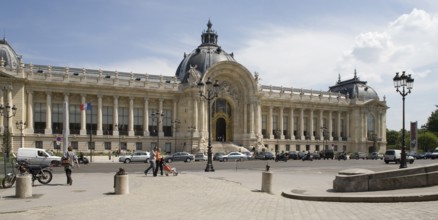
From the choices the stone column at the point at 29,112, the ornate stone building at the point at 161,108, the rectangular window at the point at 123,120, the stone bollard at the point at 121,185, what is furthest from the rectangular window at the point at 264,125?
the stone bollard at the point at 121,185

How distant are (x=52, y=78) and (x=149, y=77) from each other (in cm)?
1692

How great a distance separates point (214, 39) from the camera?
3656 inches

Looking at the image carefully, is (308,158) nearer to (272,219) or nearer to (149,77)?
(149,77)

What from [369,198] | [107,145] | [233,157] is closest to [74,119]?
[107,145]

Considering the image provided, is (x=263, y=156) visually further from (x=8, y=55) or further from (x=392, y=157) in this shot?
(x=8, y=55)

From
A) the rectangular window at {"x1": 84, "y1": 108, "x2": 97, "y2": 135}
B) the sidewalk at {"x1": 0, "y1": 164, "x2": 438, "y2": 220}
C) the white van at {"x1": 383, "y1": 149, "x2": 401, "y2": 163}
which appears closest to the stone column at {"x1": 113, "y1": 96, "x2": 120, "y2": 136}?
the rectangular window at {"x1": 84, "y1": 108, "x2": 97, "y2": 135}

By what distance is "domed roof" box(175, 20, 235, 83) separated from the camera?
83.5 m

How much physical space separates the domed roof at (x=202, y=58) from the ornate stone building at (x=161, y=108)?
0.19 m

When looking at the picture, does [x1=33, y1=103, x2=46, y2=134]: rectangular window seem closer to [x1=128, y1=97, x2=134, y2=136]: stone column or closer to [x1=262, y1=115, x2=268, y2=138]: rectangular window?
[x1=128, y1=97, x2=134, y2=136]: stone column

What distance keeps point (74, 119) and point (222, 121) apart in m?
25.9

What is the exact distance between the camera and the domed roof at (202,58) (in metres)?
83.5

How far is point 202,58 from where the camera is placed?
84.4 m

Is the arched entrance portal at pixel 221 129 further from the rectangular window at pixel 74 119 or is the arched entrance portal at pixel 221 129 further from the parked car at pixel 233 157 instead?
the rectangular window at pixel 74 119

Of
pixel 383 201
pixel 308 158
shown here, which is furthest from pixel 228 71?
pixel 383 201
